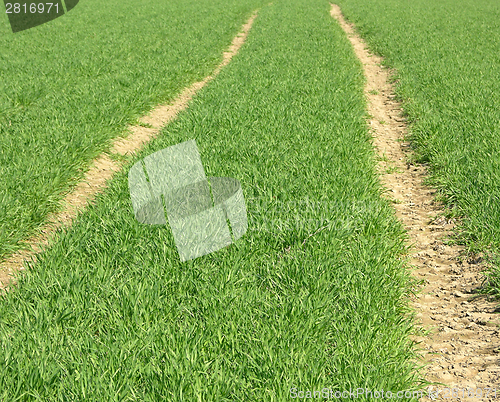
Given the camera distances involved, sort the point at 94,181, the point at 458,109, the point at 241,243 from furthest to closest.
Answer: the point at 458,109 < the point at 94,181 < the point at 241,243

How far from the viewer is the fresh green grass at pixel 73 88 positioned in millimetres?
5043

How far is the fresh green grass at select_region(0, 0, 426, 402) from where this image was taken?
236cm

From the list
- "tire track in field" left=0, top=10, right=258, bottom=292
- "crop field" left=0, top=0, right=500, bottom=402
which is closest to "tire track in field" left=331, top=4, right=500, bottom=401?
"crop field" left=0, top=0, right=500, bottom=402

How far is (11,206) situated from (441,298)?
13.7 feet

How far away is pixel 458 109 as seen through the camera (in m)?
7.64

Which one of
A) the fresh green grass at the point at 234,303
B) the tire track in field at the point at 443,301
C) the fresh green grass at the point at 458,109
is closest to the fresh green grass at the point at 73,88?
the fresh green grass at the point at 234,303

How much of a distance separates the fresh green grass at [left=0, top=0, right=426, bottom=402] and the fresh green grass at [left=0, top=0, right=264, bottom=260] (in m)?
0.91

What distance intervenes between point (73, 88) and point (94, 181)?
431 cm

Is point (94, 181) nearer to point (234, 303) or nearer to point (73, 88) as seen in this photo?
point (234, 303)

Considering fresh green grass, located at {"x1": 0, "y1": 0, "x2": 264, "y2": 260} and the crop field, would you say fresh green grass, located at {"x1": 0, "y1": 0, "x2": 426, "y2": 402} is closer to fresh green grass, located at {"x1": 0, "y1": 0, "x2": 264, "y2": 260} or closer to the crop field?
the crop field

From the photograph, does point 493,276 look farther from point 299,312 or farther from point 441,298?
point 299,312

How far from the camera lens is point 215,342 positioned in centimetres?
261

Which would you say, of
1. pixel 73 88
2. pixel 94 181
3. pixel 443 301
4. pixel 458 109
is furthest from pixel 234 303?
pixel 73 88

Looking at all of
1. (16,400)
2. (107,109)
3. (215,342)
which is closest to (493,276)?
(215,342)
